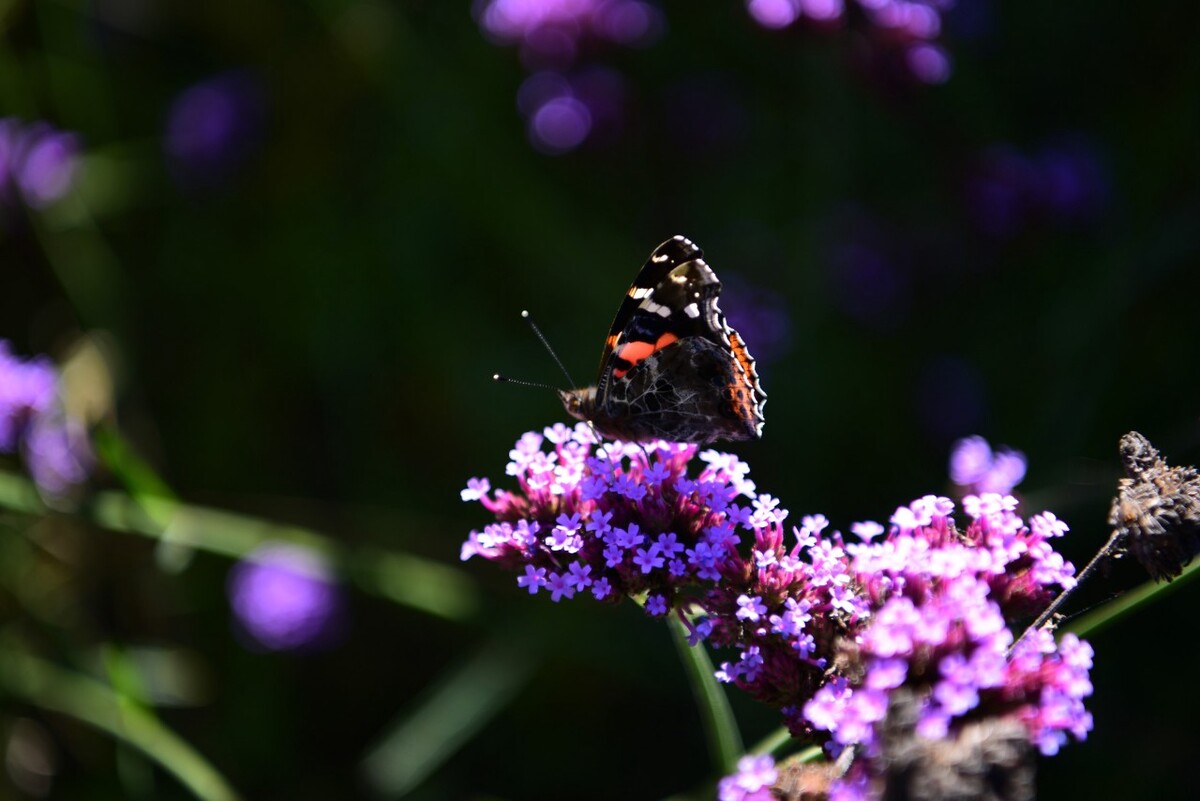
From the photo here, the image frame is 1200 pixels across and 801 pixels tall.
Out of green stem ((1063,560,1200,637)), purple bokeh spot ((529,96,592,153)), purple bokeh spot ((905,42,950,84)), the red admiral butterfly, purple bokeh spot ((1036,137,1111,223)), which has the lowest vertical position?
green stem ((1063,560,1200,637))

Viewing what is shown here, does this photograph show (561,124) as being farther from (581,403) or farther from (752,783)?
(752,783)

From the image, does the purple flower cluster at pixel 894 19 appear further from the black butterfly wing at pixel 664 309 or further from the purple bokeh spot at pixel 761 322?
the black butterfly wing at pixel 664 309

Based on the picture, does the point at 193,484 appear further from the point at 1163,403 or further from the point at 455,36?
the point at 1163,403

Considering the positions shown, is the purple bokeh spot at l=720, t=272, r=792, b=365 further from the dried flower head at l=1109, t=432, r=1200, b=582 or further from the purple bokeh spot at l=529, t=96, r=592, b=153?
the dried flower head at l=1109, t=432, r=1200, b=582

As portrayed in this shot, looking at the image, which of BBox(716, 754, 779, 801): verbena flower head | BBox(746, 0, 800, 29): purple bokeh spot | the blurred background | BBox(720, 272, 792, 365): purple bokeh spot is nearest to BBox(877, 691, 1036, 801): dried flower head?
BBox(716, 754, 779, 801): verbena flower head

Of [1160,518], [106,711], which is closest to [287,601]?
[106,711]

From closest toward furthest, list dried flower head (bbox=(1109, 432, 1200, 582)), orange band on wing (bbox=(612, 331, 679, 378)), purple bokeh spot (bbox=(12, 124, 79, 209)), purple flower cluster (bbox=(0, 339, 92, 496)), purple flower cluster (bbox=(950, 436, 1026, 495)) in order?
dried flower head (bbox=(1109, 432, 1200, 582)) → purple flower cluster (bbox=(950, 436, 1026, 495)) → orange band on wing (bbox=(612, 331, 679, 378)) → purple flower cluster (bbox=(0, 339, 92, 496)) → purple bokeh spot (bbox=(12, 124, 79, 209))
